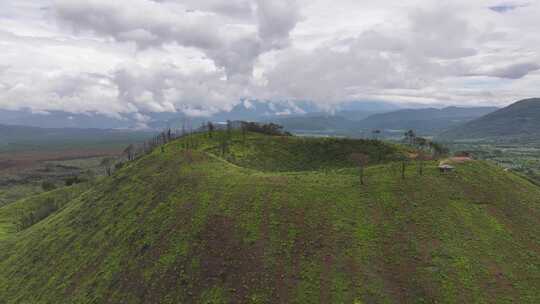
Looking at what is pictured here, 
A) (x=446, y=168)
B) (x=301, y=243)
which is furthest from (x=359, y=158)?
(x=301, y=243)

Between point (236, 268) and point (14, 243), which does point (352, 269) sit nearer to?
point (236, 268)

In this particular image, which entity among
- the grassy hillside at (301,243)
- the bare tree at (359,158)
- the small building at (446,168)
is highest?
A: the small building at (446,168)

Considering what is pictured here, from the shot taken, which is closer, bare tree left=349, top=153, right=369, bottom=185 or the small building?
the small building

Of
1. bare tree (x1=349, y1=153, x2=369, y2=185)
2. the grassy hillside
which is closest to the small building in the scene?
the grassy hillside

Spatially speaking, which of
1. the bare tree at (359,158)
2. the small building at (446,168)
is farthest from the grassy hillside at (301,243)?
the bare tree at (359,158)

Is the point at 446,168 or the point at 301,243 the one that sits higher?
the point at 446,168

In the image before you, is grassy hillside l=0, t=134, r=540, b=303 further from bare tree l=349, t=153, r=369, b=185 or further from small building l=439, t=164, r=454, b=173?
bare tree l=349, t=153, r=369, b=185

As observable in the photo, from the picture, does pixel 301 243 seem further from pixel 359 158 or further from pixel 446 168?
pixel 359 158

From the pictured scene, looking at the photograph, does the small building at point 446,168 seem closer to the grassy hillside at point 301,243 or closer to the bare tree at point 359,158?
the grassy hillside at point 301,243
